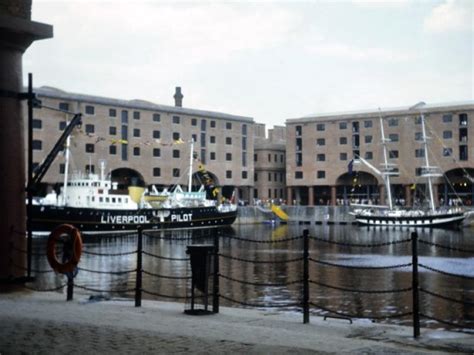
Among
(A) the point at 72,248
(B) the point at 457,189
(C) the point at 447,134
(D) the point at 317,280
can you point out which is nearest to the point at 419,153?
(C) the point at 447,134

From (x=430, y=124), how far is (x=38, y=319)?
73.1 metres

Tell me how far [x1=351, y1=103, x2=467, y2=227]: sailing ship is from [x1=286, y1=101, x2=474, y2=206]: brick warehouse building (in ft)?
5.80

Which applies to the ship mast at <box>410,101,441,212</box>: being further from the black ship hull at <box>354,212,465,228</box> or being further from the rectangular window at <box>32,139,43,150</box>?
the rectangular window at <box>32,139,43,150</box>

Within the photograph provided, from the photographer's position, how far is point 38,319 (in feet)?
30.9

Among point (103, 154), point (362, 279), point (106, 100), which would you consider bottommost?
point (362, 279)

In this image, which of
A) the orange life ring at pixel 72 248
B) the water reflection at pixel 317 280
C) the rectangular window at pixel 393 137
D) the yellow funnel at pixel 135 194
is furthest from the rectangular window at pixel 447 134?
the orange life ring at pixel 72 248

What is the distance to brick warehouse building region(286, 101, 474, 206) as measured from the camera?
76438mm

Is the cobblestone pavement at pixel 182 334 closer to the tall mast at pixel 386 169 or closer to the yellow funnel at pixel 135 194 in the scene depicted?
the yellow funnel at pixel 135 194

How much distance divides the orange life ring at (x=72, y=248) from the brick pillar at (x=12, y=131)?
1.44 metres

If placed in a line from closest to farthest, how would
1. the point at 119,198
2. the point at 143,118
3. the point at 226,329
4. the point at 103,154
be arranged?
1. the point at 226,329
2. the point at 119,198
3. the point at 103,154
4. the point at 143,118

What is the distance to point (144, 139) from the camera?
243 ft

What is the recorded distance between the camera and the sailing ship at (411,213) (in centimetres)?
7256

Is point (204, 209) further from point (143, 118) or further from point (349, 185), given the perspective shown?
point (349, 185)

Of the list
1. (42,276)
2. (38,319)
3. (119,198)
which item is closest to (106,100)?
(119,198)
